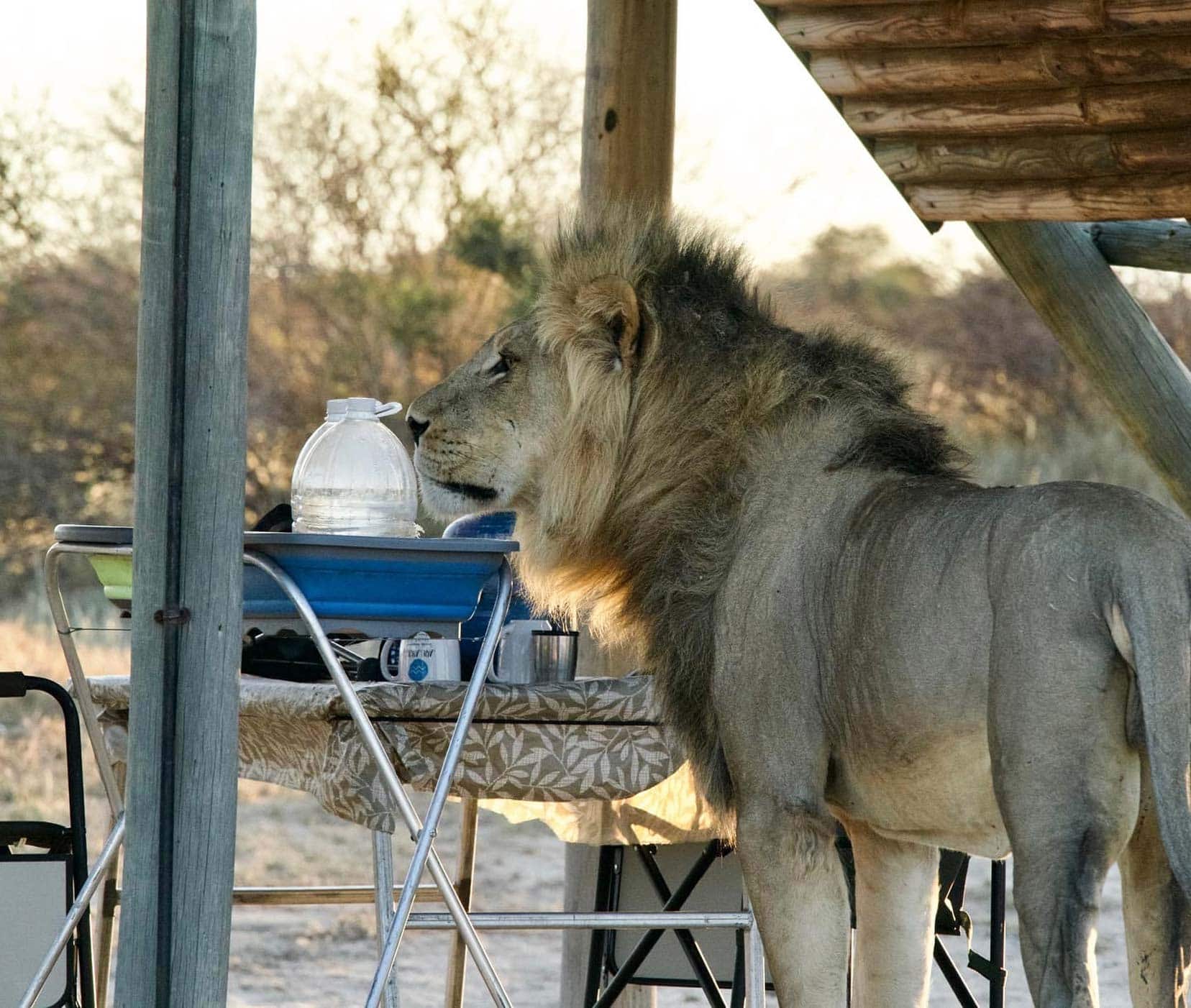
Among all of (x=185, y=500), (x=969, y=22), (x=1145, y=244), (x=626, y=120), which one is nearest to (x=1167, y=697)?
(x=185, y=500)

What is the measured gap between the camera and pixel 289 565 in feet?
9.66

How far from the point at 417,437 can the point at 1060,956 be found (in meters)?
1.63

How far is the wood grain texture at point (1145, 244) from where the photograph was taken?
15.3 feet

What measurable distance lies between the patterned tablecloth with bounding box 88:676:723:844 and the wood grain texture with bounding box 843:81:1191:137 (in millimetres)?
1648

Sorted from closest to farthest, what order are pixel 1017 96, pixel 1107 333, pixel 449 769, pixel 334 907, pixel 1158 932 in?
pixel 1158 932 < pixel 449 769 < pixel 1017 96 < pixel 1107 333 < pixel 334 907

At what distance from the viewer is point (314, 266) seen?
15.4 metres

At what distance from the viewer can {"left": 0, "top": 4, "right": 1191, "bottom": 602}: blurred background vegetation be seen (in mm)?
14383

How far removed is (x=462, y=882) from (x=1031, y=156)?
88.6 inches

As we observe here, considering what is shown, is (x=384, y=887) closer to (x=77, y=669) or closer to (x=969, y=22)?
(x=77, y=669)

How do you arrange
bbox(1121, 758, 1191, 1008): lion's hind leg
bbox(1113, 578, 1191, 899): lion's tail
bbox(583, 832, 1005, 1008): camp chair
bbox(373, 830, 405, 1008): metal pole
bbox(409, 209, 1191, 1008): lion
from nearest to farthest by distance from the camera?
bbox(1113, 578, 1191, 899): lion's tail
bbox(409, 209, 1191, 1008): lion
bbox(1121, 758, 1191, 1008): lion's hind leg
bbox(373, 830, 405, 1008): metal pole
bbox(583, 832, 1005, 1008): camp chair

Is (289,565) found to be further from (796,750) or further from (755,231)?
(755,231)

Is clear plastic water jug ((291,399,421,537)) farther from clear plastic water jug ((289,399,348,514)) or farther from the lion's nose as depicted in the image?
the lion's nose

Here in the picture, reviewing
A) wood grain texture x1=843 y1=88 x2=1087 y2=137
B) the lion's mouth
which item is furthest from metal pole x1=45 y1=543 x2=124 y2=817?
wood grain texture x1=843 y1=88 x2=1087 y2=137

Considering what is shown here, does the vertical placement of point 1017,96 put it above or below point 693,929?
above
